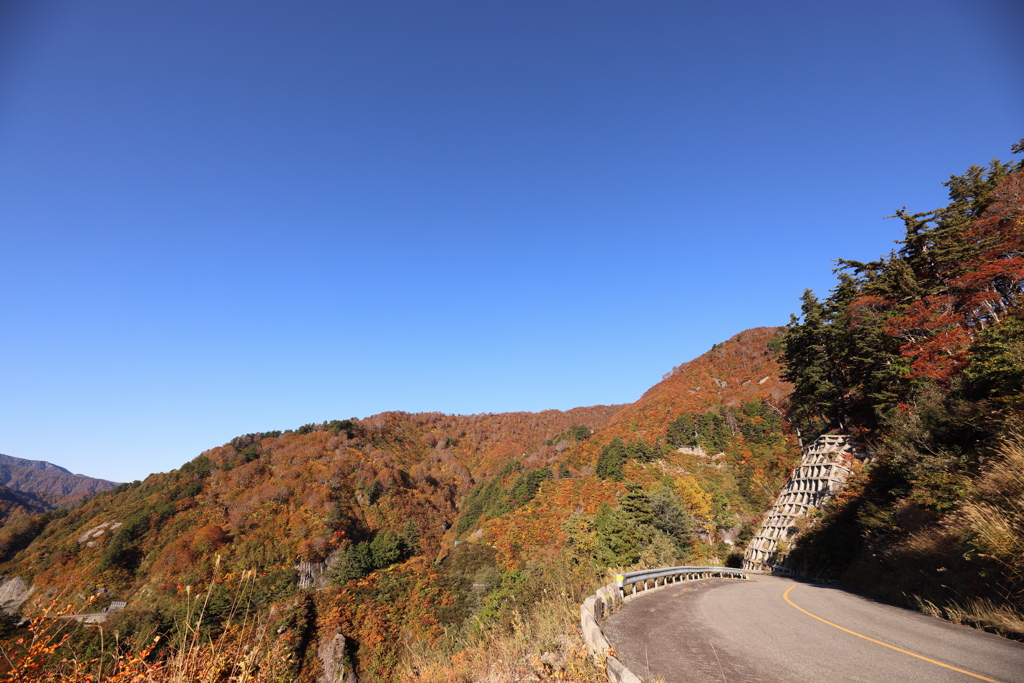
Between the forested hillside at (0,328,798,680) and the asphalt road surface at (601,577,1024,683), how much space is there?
8.56 feet

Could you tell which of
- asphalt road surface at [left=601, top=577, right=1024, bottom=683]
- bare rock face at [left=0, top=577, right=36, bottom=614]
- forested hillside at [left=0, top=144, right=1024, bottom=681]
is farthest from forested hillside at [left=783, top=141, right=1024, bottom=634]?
bare rock face at [left=0, top=577, right=36, bottom=614]

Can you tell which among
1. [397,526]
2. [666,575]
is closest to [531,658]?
[666,575]

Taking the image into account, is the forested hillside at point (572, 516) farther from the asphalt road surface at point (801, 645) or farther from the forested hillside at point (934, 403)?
the asphalt road surface at point (801, 645)

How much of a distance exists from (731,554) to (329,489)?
69670 mm

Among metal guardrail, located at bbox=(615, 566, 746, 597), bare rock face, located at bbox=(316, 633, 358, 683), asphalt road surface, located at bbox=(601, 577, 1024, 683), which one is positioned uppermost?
asphalt road surface, located at bbox=(601, 577, 1024, 683)

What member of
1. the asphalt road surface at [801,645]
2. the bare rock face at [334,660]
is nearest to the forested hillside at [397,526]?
the bare rock face at [334,660]

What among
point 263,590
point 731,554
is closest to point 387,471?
point 263,590

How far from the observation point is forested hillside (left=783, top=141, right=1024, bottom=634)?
8.05 meters

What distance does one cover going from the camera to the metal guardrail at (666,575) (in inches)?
456

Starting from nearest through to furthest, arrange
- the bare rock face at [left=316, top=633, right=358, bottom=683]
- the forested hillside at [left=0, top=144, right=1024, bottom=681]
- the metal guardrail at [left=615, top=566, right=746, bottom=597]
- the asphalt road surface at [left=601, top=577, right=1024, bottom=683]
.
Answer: the asphalt road surface at [left=601, top=577, right=1024, bottom=683], the forested hillside at [left=0, top=144, right=1024, bottom=681], the metal guardrail at [left=615, top=566, right=746, bottom=597], the bare rock face at [left=316, top=633, right=358, bottom=683]

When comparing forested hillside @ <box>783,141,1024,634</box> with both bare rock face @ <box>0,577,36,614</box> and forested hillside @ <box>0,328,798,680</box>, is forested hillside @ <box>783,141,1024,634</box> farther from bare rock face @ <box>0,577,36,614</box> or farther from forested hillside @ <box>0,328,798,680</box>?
bare rock face @ <box>0,577,36,614</box>

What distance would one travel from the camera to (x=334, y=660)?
39.0 metres

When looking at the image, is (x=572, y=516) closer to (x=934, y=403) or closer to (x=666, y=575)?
(x=666, y=575)

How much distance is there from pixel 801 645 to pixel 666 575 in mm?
8551
